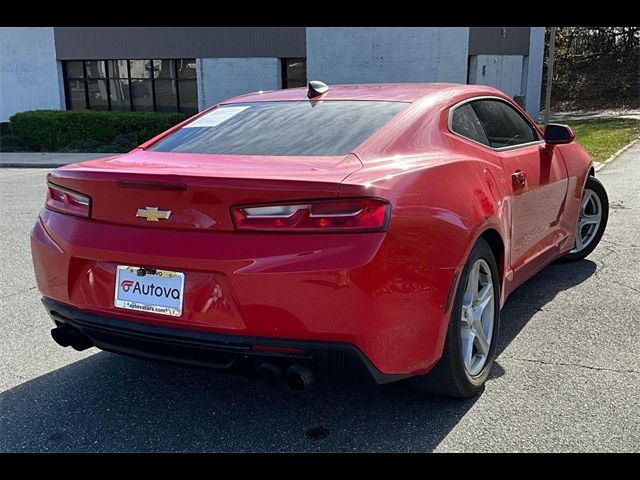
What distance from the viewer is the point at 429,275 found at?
2.60 metres

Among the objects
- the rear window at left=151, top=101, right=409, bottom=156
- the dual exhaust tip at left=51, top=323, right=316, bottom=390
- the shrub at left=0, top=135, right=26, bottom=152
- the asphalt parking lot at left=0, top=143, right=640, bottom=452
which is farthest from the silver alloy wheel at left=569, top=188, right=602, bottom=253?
the shrub at left=0, top=135, right=26, bottom=152

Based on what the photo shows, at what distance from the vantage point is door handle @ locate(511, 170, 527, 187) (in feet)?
11.9

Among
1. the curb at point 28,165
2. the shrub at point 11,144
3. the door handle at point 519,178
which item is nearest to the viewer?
the door handle at point 519,178

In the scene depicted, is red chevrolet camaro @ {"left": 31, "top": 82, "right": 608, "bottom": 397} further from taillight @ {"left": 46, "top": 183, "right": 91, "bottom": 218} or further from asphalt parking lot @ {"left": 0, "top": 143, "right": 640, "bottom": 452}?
asphalt parking lot @ {"left": 0, "top": 143, "right": 640, "bottom": 452}

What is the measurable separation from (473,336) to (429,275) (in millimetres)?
683

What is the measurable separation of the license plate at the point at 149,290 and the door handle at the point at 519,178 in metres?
2.08

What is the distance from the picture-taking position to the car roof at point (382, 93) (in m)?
3.50

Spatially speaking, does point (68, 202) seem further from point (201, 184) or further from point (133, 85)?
point (133, 85)

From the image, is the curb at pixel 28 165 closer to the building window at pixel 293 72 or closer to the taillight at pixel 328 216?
the building window at pixel 293 72

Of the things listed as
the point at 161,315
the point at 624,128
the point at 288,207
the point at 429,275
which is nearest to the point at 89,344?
the point at 161,315

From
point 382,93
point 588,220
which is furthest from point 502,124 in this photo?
point 588,220

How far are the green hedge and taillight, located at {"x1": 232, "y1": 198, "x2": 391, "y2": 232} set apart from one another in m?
16.7

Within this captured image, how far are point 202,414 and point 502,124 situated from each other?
2548 millimetres

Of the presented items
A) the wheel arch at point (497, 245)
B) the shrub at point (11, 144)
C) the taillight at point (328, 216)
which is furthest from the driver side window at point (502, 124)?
the shrub at point (11, 144)
